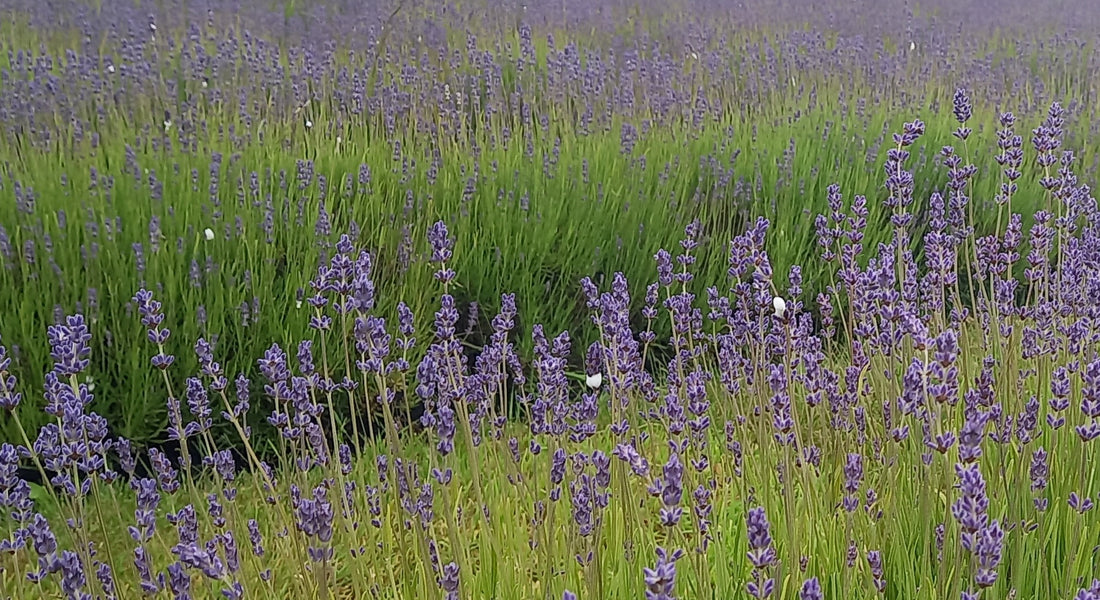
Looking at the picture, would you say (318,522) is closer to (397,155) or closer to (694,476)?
(694,476)

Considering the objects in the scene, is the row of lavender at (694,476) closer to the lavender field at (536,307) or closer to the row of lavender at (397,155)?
the lavender field at (536,307)

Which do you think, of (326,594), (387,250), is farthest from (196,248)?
(326,594)

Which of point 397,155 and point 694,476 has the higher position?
point 397,155

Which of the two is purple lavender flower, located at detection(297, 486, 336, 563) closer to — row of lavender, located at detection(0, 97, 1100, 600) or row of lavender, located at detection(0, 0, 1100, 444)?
row of lavender, located at detection(0, 97, 1100, 600)

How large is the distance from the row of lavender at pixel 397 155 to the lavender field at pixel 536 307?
0.05ft

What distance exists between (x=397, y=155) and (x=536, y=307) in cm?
75

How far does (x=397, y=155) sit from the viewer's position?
294 centimetres

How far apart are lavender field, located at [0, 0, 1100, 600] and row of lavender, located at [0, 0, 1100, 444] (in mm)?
16

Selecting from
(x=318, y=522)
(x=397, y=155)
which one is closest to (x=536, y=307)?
(x=397, y=155)

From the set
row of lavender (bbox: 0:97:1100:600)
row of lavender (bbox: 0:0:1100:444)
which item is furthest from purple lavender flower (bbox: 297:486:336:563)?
row of lavender (bbox: 0:0:1100:444)

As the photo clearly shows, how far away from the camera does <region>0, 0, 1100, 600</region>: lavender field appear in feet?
3.82

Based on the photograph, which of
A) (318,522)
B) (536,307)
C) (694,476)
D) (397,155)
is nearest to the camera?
(318,522)

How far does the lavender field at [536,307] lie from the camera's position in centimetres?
117

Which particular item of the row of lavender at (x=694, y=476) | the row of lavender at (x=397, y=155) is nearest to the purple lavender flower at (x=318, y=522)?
the row of lavender at (x=694, y=476)
